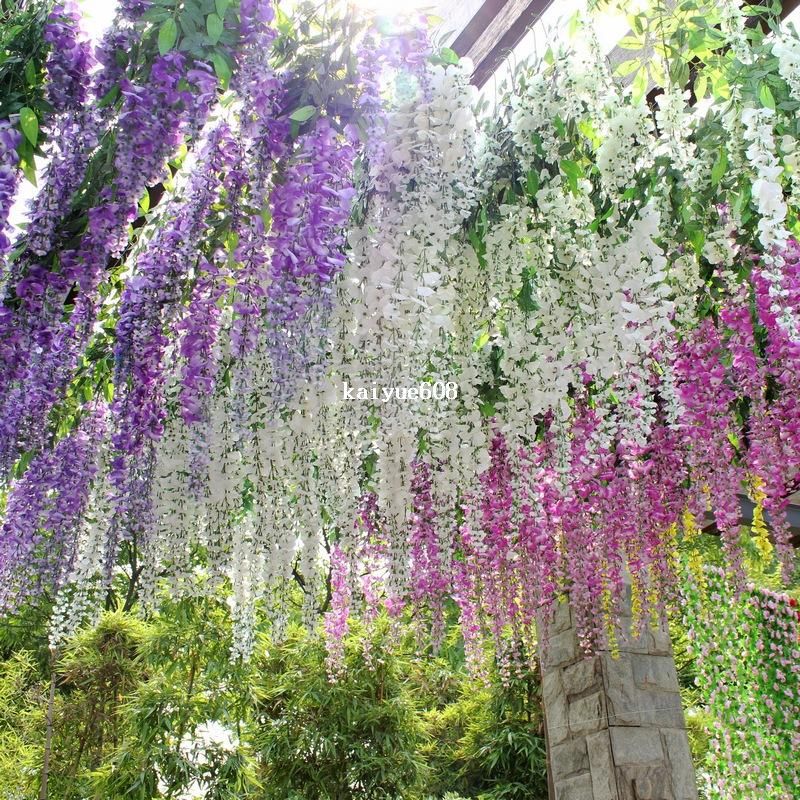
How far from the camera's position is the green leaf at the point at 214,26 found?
5.42 ft

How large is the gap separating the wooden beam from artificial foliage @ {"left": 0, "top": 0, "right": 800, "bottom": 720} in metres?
0.43

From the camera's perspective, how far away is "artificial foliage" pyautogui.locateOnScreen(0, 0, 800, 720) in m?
1.81

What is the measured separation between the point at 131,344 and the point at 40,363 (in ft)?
1.01

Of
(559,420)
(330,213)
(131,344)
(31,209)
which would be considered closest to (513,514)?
(559,420)

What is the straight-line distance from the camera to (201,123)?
181 centimetres

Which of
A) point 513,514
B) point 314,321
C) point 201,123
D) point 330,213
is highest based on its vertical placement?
point 201,123

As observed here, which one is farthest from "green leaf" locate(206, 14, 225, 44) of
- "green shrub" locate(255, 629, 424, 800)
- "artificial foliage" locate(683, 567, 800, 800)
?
"artificial foliage" locate(683, 567, 800, 800)

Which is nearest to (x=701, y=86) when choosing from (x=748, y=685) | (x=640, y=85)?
(x=640, y=85)

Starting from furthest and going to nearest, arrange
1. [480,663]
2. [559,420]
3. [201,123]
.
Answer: [480,663] < [559,420] < [201,123]

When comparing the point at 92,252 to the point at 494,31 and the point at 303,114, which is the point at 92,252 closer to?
the point at 303,114

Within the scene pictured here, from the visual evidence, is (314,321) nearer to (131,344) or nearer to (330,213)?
(330,213)

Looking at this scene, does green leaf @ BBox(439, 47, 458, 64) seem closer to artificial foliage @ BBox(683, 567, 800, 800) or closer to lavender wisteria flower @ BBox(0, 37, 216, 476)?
lavender wisteria flower @ BBox(0, 37, 216, 476)

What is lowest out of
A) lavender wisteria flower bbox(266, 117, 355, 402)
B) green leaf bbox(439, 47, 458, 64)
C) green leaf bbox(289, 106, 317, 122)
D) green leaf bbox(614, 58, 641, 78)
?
lavender wisteria flower bbox(266, 117, 355, 402)

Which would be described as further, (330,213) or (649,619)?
(649,619)
